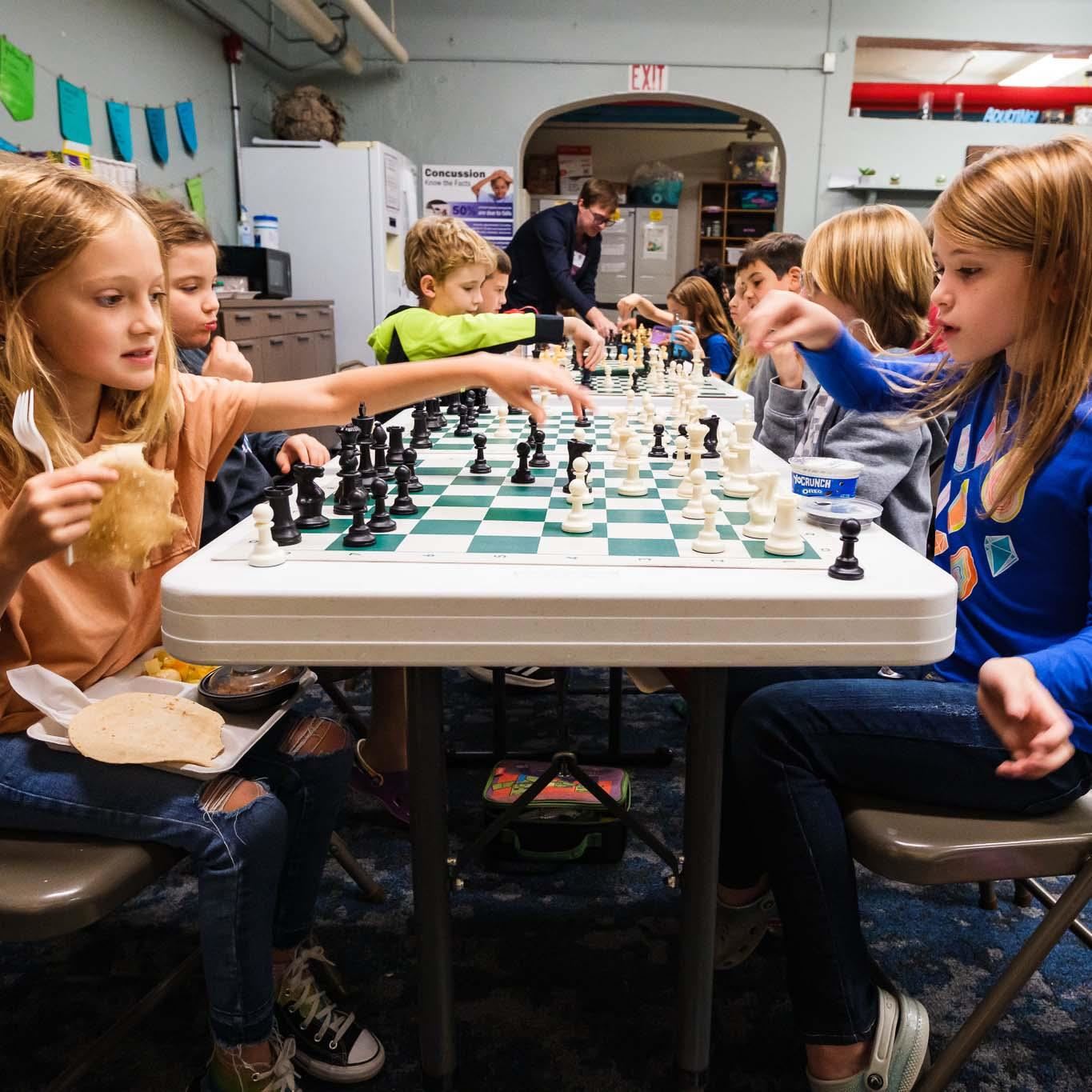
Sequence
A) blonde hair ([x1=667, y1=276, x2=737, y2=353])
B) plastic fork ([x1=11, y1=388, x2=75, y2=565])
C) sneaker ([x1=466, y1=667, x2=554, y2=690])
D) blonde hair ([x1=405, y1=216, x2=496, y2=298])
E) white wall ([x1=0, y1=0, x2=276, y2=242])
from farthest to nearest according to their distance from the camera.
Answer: blonde hair ([x1=667, y1=276, x2=737, y2=353]) → white wall ([x1=0, y1=0, x2=276, y2=242]) → blonde hair ([x1=405, y1=216, x2=496, y2=298]) → sneaker ([x1=466, y1=667, x2=554, y2=690]) → plastic fork ([x1=11, y1=388, x2=75, y2=565])

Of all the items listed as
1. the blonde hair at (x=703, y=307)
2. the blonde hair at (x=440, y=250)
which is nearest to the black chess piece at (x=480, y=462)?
the blonde hair at (x=440, y=250)

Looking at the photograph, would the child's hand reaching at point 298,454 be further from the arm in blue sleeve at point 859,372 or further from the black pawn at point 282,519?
the arm in blue sleeve at point 859,372

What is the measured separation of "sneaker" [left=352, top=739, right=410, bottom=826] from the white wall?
316 cm

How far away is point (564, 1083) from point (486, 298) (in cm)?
348

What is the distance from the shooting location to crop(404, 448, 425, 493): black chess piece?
1499 millimetres

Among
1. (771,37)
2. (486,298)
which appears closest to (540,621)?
(486,298)

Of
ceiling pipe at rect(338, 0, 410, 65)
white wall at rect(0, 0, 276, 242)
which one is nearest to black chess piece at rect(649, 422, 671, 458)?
white wall at rect(0, 0, 276, 242)

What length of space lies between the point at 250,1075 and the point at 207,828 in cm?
37

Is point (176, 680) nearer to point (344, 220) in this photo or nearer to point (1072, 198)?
point (1072, 198)

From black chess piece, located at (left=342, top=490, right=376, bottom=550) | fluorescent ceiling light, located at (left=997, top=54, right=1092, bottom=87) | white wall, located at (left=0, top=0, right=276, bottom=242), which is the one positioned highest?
fluorescent ceiling light, located at (left=997, top=54, right=1092, bottom=87)

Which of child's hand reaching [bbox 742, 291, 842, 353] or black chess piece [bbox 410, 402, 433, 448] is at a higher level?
child's hand reaching [bbox 742, 291, 842, 353]

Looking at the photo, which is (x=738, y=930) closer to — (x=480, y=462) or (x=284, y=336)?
(x=480, y=462)

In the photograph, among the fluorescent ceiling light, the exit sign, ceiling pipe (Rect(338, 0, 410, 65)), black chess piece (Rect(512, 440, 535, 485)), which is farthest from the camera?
the fluorescent ceiling light

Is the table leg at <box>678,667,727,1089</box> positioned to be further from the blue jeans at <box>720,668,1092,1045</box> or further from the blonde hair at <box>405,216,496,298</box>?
the blonde hair at <box>405,216,496,298</box>
